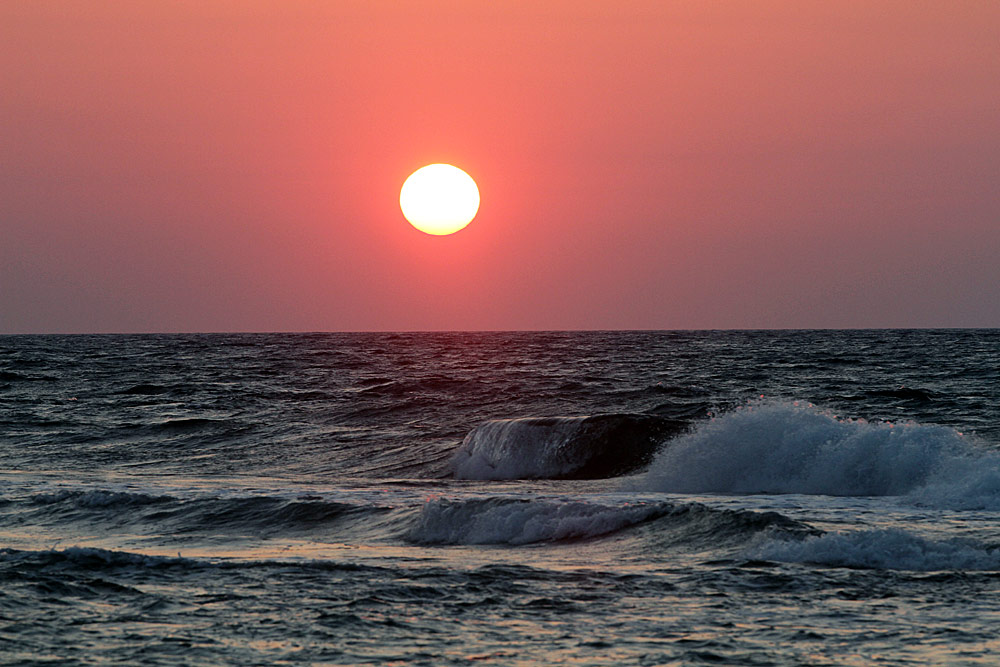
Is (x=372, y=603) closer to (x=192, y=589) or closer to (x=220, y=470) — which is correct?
(x=192, y=589)

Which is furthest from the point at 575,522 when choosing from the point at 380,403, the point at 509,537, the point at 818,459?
the point at 380,403

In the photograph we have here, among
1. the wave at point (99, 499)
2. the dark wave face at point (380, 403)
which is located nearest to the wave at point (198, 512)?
the wave at point (99, 499)

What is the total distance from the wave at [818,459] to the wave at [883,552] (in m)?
4.31

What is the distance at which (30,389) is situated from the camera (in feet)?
140

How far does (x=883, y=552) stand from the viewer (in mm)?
10508

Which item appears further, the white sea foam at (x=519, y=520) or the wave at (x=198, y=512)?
the wave at (x=198, y=512)

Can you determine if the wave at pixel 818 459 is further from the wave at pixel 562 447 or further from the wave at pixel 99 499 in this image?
the wave at pixel 99 499

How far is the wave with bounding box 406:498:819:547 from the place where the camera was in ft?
39.7

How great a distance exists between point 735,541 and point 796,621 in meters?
3.40

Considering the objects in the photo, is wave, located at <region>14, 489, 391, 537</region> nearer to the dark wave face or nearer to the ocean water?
the ocean water

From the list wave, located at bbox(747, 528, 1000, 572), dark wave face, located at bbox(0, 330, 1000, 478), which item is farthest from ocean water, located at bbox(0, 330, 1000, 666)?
dark wave face, located at bbox(0, 330, 1000, 478)

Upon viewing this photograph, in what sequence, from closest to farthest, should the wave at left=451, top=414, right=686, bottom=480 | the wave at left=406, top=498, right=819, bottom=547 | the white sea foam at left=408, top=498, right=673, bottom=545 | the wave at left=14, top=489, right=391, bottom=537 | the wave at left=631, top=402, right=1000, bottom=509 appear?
the wave at left=406, top=498, right=819, bottom=547 < the white sea foam at left=408, top=498, right=673, bottom=545 < the wave at left=14, top=489, right=391, bottom=537 < the wave at left=631, top=402, right=1000, bottom=509 < the wave at left=451, top=414, right=686, bottom=480

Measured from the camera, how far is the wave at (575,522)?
12109 millimetres

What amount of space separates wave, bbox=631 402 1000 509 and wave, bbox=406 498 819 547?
3928mm
